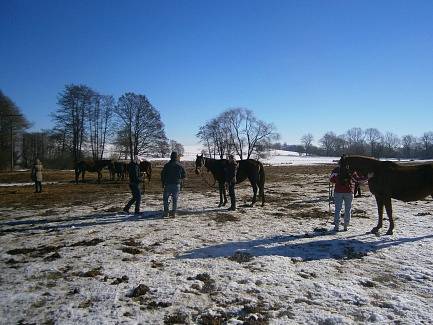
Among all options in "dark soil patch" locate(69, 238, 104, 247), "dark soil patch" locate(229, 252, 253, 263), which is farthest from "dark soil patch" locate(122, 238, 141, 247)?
"dark soil patch" locate(229, 252, 253, 263)

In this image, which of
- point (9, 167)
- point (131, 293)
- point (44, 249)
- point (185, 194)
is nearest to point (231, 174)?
point (185, 194)

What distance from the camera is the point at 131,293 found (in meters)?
5.79

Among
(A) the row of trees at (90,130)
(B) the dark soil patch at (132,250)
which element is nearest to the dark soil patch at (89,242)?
(B) the dark soil patch at (132,250)

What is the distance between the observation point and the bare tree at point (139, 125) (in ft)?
176

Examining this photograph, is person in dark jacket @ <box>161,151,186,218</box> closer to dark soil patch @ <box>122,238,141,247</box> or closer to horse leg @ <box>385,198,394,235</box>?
dark soil patch @ <box>122,238,141,247</box>

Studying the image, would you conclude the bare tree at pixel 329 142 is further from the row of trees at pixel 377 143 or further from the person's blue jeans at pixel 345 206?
the person's blue jeans at pixel 345 206

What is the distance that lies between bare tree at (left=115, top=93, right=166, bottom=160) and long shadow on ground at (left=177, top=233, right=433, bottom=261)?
4608 centimetres

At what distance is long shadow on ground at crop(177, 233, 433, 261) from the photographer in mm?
8062

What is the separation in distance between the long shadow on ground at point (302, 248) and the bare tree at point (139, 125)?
46.1 m

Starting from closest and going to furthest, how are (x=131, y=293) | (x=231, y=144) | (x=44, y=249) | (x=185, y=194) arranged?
1. (x=131, y=293)
2. (x=44, y=249)
3. (x=185, y=194)
4. (x=231, y=144)

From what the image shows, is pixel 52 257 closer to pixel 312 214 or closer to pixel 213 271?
pixel 213 271

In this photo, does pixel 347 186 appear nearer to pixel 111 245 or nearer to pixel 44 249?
pixel 111 245

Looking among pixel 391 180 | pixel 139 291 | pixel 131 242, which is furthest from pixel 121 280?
pixel 391 180

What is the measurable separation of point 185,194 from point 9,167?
1417 inches
